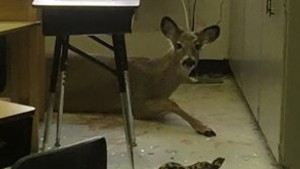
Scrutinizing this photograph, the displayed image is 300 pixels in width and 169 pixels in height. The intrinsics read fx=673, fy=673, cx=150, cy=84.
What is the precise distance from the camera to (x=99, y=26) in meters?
2.57

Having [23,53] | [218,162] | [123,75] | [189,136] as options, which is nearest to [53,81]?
[123,75]

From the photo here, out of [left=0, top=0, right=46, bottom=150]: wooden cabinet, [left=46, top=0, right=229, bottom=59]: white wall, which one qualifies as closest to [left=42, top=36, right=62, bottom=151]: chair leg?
[left=0, top=0, right=46, bottom=150]: wooden cabinet

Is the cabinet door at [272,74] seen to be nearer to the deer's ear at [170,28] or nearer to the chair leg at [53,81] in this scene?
the deer's ear at [170,28]

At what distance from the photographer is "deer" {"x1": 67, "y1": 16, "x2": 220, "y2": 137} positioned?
358 cm

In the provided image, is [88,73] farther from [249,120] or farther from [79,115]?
[249,120]

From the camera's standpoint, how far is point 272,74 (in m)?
2.89

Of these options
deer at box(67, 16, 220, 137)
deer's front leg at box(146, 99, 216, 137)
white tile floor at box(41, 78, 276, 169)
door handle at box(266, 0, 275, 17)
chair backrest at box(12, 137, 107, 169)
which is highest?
door handle at box(266, 0, 275, 17)

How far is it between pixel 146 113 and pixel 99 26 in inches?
44.4

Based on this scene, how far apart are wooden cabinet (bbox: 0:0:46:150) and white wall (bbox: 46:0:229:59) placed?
1.36 meters

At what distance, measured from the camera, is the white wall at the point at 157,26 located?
454 centimetres

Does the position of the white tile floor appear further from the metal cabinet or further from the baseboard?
the baseboard

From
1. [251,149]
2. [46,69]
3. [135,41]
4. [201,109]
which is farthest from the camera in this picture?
[135,41]

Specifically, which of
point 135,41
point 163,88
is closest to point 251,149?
point 163,88

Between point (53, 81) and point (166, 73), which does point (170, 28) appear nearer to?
point (166, 73)
